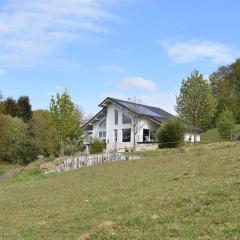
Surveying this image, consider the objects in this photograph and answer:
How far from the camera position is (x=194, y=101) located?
173 ft

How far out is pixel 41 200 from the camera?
18.7 metres

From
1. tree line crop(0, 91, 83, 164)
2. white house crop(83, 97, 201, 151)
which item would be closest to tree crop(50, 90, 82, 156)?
tree line crop(0, 91, 83, 164)

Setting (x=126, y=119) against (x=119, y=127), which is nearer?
(x=126, y=119)

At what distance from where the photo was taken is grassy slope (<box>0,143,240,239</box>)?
31.9ft

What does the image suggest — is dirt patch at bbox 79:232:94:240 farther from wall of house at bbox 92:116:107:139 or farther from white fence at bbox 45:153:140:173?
wall of house at bbox 92:116:107:139

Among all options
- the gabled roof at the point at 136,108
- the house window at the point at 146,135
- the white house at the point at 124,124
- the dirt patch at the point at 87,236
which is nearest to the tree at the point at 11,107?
the white house at the point at 124,124

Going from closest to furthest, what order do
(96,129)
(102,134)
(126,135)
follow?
1. (126,135)
2. (102,134)
3. (96,129)

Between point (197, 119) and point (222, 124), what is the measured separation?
340cm

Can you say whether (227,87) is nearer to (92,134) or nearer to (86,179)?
(92,134)

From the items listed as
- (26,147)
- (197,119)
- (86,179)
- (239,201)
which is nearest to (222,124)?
(197,119)

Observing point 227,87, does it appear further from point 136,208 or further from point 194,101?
point 136,208

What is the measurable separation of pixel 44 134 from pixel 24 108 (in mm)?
9507

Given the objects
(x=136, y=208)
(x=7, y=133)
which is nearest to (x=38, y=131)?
(x=7, y=133)

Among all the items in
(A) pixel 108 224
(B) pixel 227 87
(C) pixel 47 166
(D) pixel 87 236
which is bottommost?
(D) pixel 87 236
